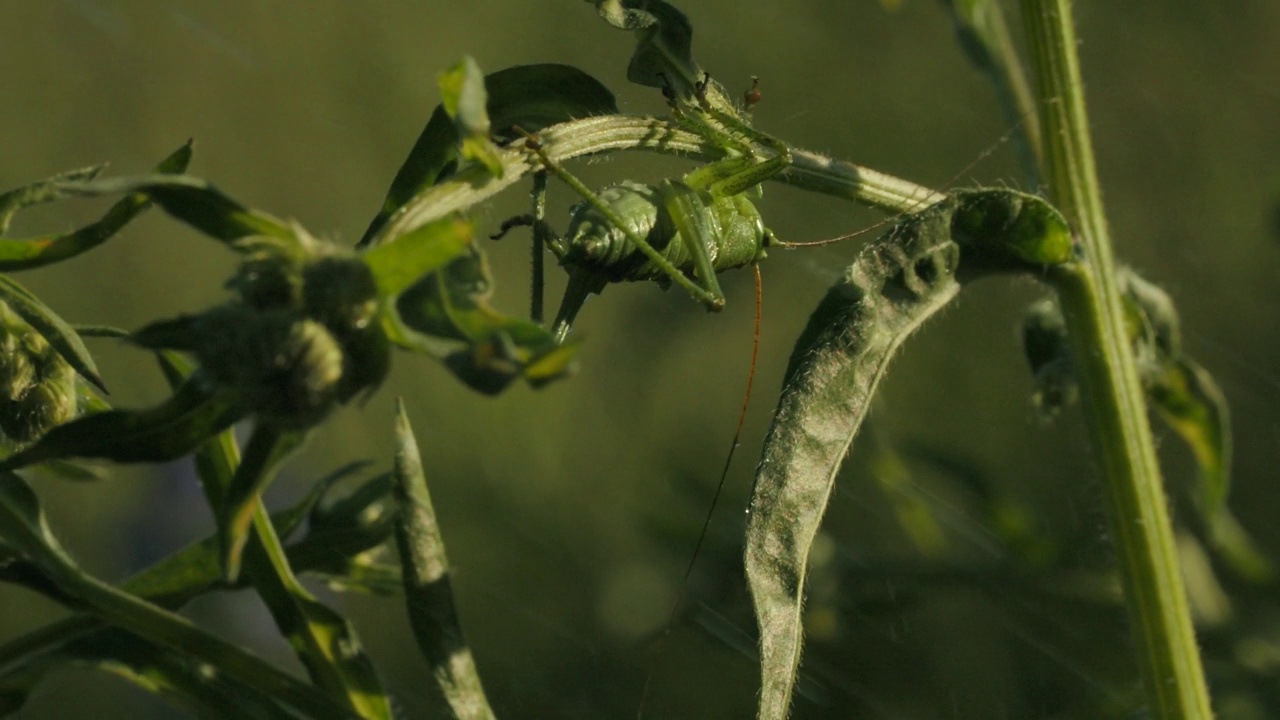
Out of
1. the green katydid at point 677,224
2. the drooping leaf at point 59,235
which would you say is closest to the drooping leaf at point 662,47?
the green katydid at point 677,224

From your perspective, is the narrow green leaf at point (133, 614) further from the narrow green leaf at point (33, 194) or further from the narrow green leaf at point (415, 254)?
the narrow green leaf at point (415, 254)

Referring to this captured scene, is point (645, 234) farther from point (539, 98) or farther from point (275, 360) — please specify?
point (275, 360)

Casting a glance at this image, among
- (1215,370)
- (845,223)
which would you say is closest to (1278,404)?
(1215,370)

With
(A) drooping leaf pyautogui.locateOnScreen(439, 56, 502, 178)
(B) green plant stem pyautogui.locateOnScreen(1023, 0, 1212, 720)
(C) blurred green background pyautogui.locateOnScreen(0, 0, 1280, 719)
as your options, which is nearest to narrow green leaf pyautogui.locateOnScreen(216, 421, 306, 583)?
(A) drooping leaf pyautogui.locateOnScreen(439, 56, 502, 178)

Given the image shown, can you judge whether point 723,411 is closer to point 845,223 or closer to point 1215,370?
point 845,223

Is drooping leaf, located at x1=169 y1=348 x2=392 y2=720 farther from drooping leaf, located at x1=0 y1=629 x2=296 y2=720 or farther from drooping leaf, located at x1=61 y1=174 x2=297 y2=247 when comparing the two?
drooping leaf, located at x1=61 y1=174 x2=297 y2=247

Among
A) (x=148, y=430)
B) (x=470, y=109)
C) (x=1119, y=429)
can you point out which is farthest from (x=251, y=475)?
(x=1119, y=429)
